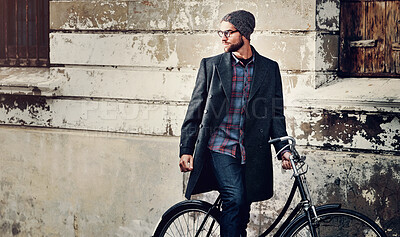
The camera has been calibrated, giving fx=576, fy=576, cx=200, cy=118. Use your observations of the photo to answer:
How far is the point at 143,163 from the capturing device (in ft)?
18.8

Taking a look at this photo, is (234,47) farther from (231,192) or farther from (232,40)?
(231,192)

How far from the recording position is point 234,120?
4.11 metres

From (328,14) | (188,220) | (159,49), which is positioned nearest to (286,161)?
(188,220)

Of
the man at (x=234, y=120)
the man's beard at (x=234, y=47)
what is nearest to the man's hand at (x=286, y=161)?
the man at (x=234, y=120)

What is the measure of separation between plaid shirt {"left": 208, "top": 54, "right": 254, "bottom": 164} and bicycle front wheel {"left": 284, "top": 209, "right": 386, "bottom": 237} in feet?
1.96

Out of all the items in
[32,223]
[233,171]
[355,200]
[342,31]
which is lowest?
[32,223]

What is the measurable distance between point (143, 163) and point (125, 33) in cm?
131

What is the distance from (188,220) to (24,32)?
352 centimetres

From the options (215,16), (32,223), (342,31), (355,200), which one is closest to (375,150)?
(355,200)

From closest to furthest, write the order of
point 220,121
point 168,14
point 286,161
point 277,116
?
point 286,161, point 220,121, point 277,116, point 168,14

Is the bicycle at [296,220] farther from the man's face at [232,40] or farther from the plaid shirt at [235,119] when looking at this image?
the man's face at [232,40]

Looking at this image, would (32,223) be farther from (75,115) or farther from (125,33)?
(125,33)

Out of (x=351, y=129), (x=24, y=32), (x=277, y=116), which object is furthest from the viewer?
(x=24, y=32)

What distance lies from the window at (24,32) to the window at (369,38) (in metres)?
3.23
